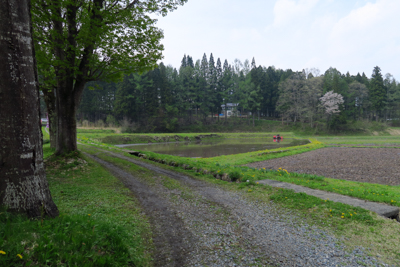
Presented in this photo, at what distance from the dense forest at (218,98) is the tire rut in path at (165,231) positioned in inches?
1775

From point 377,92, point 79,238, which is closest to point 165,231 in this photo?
point 79,238

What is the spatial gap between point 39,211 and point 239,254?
3509 millimetres

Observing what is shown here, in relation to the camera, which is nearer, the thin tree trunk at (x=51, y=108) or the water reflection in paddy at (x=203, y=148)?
the thin tree trunk at (x=51, y=108)

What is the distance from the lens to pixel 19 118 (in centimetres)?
363

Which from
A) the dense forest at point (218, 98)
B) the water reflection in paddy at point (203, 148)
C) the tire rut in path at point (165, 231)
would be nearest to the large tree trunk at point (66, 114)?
the tire rut in path at point (165, 231)

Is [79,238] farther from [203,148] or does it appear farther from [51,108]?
[203,148]

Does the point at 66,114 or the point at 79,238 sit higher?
Answer: the point at 66,114

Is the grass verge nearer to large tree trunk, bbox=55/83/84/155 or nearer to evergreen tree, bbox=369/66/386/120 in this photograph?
large tree trunk, bbox=55/83/84/155

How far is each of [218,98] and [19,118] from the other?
64.9 metres

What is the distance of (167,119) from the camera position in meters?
55.5

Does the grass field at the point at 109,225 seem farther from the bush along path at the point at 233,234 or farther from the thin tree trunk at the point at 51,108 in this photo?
the thin tree trunk at the point at 51,108

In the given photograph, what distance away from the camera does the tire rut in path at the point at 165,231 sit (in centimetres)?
366

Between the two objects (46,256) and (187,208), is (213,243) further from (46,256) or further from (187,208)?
(46,256)

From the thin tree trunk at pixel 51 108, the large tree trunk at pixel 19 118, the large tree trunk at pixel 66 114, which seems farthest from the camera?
the thin tree trunk at pixel 51 108
